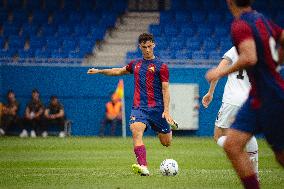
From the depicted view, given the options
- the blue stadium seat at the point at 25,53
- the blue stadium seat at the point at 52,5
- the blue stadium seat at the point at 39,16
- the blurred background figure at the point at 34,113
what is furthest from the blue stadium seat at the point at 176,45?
the blue stadium seat at the point at 52,5

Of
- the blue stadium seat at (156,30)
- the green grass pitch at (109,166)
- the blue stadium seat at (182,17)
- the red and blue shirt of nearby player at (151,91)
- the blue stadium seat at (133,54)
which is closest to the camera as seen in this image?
the green grass pitch at (109,166)

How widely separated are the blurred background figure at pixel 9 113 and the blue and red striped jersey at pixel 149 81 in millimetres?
14842

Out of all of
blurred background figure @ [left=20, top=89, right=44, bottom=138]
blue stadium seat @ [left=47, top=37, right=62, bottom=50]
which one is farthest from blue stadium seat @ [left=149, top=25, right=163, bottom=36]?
blurred background figure @ [left=20, top=89, right=44, bottom=138]

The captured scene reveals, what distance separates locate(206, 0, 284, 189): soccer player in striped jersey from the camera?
7781 mm

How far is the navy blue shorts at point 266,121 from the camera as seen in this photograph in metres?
7.85

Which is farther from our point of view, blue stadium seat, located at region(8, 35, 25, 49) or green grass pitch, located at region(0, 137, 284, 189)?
blue stadium seat, located at region(8, 35, 25, 49)

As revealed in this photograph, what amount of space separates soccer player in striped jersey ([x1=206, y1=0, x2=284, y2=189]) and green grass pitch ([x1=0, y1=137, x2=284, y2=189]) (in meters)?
3.03

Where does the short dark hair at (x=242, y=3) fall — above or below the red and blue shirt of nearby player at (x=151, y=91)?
above

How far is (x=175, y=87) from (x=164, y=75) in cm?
1533

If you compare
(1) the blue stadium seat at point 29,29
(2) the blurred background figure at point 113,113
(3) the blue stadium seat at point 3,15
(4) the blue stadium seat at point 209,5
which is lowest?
(2) the blurred background figure at point 113,113

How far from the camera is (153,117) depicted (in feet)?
44.4

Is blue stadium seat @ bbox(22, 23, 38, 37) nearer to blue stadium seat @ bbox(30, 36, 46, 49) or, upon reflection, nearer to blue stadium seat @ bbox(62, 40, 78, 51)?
blue stadium seat @ bbox(30, 36, 46, 49)

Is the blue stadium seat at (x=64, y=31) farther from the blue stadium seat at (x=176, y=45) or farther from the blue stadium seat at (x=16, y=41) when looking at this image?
the blue stadium seat at (x=176, y=45)

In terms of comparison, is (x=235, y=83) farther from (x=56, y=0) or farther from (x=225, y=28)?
(x=56, y=0)
